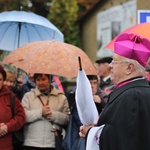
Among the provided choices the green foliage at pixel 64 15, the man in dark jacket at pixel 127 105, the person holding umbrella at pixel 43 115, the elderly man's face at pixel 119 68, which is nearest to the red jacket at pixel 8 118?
the person holding umbrella at pixel 43 115

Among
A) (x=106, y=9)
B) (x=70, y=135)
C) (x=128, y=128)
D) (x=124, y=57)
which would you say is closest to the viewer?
Result: (x=128, y=128)

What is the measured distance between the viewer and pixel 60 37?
21.7 feet

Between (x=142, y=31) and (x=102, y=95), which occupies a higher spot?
(x=142, y=31)

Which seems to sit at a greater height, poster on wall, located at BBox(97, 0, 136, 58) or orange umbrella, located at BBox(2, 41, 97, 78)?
orange umbrella, located at BBox(2, 41, 97, 78)

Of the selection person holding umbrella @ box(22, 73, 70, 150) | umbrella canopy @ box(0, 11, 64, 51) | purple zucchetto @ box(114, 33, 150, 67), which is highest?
purple zucchetto @ box(114, 33, 150, 67)

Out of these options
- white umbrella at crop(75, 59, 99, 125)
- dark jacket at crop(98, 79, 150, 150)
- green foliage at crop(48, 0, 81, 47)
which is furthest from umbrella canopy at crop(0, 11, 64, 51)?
green foliage at crop(48, 0, 81, 47)

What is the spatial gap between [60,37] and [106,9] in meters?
12.7

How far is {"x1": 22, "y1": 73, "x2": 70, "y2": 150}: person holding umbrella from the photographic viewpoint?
5.48 meters

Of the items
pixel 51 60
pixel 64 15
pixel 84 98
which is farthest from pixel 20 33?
pixel 64 15

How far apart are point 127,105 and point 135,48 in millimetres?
497

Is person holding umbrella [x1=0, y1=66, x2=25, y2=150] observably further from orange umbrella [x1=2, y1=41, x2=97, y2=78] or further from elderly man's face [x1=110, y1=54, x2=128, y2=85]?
elderly man's face [x1=110, y1=54, x2=128, y2=85]

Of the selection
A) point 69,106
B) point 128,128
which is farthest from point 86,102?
point 69,106

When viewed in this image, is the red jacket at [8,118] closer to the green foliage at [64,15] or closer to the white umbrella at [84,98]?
the white umbrella at [84,98]

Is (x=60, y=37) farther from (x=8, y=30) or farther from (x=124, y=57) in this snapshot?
(x=124, y=57)
